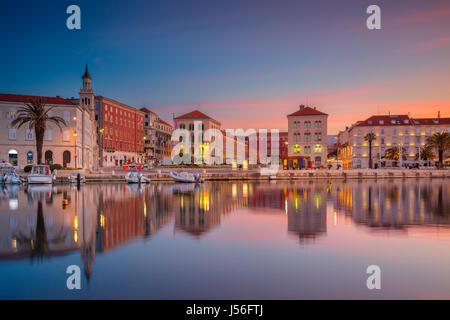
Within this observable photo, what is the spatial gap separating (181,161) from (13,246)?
3413 inches

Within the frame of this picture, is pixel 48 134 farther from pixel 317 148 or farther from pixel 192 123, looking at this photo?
pixel 317 148

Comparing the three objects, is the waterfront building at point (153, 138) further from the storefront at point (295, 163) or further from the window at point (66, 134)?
the window at point (66, 134)

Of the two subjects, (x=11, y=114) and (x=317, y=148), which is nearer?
(x=11, y=114)

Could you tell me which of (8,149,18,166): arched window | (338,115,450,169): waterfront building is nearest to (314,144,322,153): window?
(338,115,450,169): waterfront building

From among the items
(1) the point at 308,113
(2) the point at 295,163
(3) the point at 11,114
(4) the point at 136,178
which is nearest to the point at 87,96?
(3) the point at 11,114

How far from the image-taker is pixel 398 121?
4208 inches

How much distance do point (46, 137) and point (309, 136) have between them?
200 ft

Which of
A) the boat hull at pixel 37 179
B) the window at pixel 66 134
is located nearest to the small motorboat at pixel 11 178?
the boat hull at pixel 37 179

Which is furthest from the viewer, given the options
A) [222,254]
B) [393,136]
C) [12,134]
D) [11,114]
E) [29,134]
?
[393,136]

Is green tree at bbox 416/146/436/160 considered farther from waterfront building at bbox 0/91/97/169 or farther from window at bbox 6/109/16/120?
window at bbox 6/109/16/120

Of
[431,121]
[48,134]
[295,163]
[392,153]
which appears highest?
[431,121]

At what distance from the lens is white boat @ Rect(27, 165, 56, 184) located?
4506 cm

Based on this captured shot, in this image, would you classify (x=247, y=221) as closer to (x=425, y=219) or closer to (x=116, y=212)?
(x=116, y=212)

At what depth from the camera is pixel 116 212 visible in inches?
798
